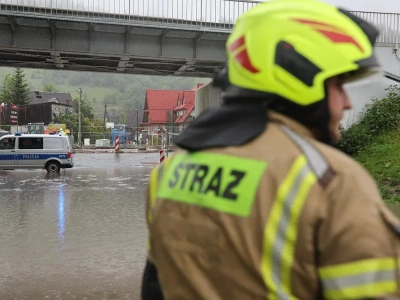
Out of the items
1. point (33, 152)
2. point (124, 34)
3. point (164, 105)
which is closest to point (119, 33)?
point (124, 34)

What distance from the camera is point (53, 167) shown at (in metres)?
21.9

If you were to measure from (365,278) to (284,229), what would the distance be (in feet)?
0.66

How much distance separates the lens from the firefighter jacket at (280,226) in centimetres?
111

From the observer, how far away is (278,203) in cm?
118

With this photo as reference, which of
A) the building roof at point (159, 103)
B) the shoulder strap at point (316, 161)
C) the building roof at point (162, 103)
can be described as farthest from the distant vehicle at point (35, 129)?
the shoulder strap at point (316, 161)

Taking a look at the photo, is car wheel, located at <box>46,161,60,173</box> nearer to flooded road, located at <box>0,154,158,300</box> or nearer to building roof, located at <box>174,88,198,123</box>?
flooded road, located at <box>0,154,158,300</box>

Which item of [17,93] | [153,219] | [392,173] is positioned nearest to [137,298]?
[153,219]

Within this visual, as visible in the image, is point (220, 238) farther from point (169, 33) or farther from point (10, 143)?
point (10, 143)

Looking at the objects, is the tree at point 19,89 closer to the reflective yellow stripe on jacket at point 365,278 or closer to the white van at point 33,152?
the white van at point 33,152

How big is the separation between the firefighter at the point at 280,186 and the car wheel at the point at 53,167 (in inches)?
837

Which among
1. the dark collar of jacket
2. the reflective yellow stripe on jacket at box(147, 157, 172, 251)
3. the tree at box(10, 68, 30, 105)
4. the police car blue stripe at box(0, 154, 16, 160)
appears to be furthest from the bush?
the tree at box(10, 68, 30, 105)

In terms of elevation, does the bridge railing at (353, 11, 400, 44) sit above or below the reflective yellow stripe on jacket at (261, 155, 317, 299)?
above

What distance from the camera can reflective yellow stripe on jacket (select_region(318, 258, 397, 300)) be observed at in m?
1.10

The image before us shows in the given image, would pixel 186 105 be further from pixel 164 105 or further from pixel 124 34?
pixel 124 34
